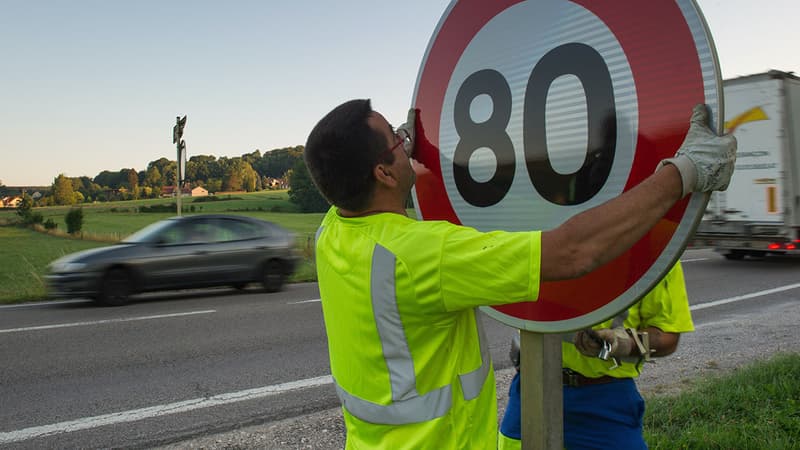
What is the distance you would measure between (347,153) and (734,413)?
11.1 ft

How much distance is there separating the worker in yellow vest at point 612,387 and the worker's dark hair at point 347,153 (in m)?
0.84

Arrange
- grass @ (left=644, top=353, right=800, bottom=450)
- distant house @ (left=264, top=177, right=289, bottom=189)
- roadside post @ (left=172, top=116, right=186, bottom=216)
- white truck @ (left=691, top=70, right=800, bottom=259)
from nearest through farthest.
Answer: grass @ (left=644, top=353, right=800, bottom=450) < white truck @ (left=691, top=70, right=800, bottom=259) < roadside post @ (left=172, top=116, right=186, bottom=216) < distant house @ (left=264, top=177, right=289, bottom=189)

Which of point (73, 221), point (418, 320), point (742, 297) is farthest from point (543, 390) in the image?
point (73, 221)

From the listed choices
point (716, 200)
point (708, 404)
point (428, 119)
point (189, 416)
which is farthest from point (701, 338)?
point (716, 200)

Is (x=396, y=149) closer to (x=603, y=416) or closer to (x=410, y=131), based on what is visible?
(x=410, y=131)

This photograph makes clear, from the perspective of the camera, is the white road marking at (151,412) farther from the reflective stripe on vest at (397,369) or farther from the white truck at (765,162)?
the white truck at (765,162)

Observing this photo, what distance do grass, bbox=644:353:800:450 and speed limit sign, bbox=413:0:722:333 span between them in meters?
2.45

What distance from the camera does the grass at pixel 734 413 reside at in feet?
10.7

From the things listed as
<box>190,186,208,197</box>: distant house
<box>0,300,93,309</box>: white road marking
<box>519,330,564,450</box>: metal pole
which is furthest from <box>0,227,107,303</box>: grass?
<box>190,186,208,197</box>: distant house

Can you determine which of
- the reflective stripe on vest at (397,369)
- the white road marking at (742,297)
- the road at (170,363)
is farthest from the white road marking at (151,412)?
the white road marking at (742,297)

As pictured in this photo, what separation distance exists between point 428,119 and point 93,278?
9799mm

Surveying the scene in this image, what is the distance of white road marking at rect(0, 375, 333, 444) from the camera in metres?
4.46

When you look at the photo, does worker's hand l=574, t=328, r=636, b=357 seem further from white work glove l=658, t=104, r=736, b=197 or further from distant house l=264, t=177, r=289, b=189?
distant house l=264, t=177, r=289, b=189

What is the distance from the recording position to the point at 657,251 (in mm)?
1025
